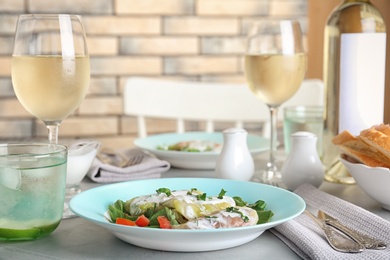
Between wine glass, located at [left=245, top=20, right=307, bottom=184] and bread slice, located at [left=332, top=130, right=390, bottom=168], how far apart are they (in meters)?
0.22

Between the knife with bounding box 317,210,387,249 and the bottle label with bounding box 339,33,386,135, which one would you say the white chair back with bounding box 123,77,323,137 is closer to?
the bottle label with bounding box 339,33,386,135

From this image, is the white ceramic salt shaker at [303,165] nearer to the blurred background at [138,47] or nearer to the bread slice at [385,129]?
the bread slice at [385,129]

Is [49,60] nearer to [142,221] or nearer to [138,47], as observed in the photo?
[142,221]

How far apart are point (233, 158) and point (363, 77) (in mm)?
281

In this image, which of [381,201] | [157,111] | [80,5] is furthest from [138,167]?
[80,5]

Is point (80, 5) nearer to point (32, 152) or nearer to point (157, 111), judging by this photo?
point (157, 111)

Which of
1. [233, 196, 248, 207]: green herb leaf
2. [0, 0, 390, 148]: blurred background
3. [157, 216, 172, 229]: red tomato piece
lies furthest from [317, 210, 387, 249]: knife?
[0, 0, 390, 148]: blurred background

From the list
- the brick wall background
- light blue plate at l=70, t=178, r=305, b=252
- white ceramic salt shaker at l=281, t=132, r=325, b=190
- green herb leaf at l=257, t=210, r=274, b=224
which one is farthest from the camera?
the brick wall background

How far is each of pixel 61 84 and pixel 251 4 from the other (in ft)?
6.43

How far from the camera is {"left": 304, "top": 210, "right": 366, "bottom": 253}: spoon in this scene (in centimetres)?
81

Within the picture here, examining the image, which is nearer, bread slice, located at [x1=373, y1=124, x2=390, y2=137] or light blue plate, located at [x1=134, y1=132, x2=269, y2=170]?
bread slice, located at [x1=373, y1=124, x2=390, y2=137]

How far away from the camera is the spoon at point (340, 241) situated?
2.66ft

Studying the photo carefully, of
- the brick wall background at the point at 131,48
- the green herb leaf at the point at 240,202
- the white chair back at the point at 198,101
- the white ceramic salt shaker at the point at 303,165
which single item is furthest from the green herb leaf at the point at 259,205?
the brick wall background at the point at 131,48

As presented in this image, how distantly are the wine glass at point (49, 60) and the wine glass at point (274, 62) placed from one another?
0.40m
